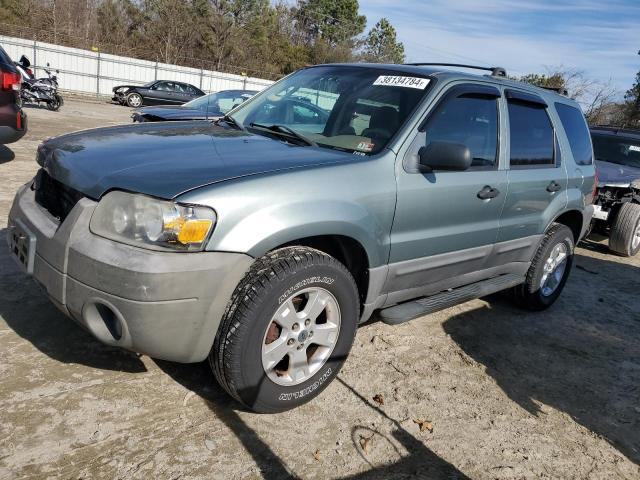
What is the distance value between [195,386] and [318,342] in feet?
2.37

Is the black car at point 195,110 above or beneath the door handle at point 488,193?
beneath

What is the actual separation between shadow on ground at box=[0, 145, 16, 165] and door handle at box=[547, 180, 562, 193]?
711 centimetres

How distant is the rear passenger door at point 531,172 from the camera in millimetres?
3880

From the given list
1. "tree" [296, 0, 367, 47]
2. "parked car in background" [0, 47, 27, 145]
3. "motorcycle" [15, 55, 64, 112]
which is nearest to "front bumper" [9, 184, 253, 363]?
"parked car in background" [0, 47, 27, 145]

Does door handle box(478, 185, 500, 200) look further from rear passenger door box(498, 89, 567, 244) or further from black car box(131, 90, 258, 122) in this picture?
black car box(131, 90, 258, 122)

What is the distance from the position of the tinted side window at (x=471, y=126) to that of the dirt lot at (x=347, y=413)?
55.0 inches

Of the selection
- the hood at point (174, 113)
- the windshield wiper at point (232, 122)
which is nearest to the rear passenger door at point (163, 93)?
the hood at point (174, 113)

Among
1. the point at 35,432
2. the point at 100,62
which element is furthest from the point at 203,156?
the point at 100,62

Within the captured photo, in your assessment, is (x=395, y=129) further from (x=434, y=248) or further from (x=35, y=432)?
(x=35, y=432)

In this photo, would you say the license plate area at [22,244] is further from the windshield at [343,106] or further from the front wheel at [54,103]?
the front wheel at [54,103]

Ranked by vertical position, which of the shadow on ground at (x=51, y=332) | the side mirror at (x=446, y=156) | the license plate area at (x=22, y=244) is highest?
the side mirror at (x=446, y=156)

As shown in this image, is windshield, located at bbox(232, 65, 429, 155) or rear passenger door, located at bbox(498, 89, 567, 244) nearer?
windshield, located at bbox(232, 65, 429, 155)

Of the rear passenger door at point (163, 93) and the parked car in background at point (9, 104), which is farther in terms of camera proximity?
the rear passenger door at point (163, 93)

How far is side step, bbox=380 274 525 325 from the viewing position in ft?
10.5
